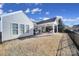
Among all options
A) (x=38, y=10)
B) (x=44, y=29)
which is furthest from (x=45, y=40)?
(x=38, y=10)

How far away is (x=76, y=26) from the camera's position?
12.4 ft

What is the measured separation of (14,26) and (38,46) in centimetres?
38

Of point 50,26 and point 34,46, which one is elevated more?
point 50,26

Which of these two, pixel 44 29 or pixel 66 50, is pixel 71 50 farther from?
pixel 44 29

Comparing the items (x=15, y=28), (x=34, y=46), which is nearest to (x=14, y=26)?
(x=15, y=28)

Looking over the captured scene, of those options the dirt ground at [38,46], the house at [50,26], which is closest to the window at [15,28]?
the dirt ground at [38,46]

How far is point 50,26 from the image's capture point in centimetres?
383

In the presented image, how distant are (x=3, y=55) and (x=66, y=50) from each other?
76cm

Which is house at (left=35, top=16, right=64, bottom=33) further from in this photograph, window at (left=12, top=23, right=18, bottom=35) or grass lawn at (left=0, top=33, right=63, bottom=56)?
window at (left=12, top=23, right=18, bottom=35)

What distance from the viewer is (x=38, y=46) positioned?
379 centimetres

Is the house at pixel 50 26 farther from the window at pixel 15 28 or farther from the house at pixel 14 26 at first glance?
the window at pixel 15 28

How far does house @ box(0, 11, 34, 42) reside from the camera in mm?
3793

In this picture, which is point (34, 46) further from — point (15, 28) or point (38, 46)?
point (15, 28)

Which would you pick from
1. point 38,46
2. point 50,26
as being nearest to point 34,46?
point 38,46
